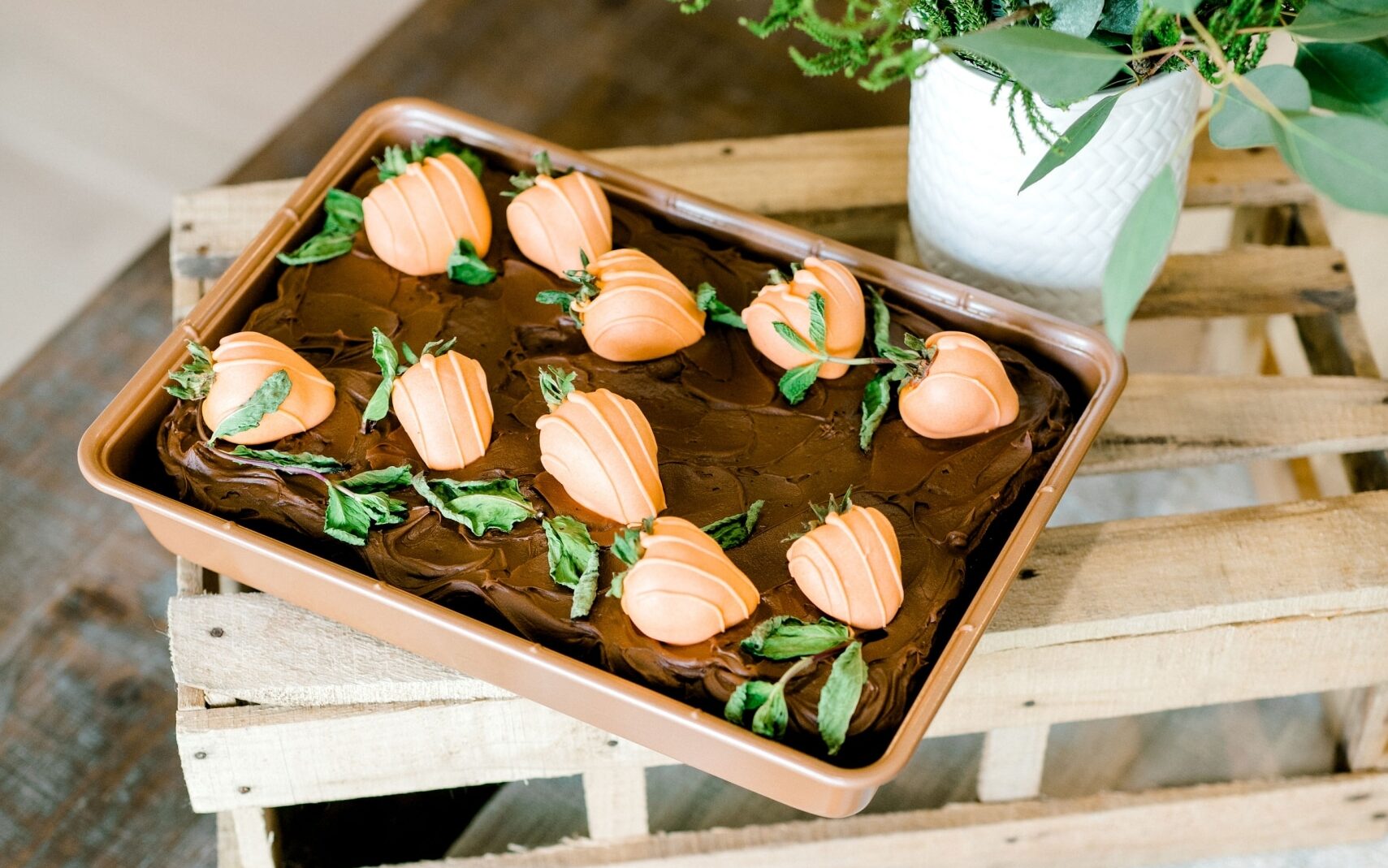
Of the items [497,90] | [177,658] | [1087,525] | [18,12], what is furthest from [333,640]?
[18,12]

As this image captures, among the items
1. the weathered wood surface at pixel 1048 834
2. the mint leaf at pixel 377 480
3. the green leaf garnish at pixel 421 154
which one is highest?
the green leaf garnish at pixel 421 154

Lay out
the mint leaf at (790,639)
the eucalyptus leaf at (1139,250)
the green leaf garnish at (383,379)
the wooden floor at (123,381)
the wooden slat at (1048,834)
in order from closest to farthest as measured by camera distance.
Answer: the eucalyptus leaf at (1139,250)
the mint leaf at (790,639)
the green leaf garnish at (383,379)
the wooden slat at (1048,834)
the wooden floor at (123,381)

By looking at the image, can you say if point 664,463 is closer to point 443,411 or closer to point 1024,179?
point 443,411

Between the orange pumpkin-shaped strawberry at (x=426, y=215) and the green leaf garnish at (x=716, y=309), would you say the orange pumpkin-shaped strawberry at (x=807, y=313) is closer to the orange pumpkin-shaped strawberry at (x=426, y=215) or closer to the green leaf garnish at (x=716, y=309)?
the green leaf garnish at (x=716, y=309)

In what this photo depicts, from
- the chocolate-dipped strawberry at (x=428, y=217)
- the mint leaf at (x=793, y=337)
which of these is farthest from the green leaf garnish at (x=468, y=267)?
the mint leaf at (x=793, y=337)

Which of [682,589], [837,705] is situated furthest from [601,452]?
[837,705]

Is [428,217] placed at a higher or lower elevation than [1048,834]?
higher
